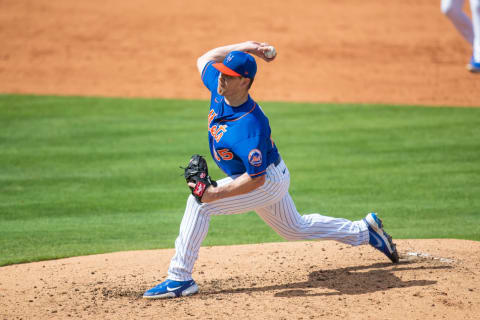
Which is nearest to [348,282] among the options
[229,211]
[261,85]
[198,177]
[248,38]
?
[229,211]

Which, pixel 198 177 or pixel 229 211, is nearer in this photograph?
pixel 198 177

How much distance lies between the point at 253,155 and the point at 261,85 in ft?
33.1

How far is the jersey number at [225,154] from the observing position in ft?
14.8

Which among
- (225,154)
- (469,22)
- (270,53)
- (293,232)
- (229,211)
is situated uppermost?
(469,22)

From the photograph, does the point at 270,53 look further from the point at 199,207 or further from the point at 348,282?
the point at 348,282

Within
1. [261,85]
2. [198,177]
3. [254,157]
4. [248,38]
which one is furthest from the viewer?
[248,38]

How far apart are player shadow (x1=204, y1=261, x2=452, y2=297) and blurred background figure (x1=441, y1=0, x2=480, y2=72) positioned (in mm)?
1670

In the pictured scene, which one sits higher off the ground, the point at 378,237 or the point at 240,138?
the point at 240,138

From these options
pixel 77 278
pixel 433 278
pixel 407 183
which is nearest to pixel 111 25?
pixel 407 183

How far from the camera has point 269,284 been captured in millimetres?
4996

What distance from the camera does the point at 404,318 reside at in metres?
4.17

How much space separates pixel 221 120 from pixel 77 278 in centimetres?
186

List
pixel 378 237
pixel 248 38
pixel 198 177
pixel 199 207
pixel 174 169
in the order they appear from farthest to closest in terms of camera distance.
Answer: pixel 248 38
pixel 174 169
pixel 378 237
pixel 199 207
pixel 198 177

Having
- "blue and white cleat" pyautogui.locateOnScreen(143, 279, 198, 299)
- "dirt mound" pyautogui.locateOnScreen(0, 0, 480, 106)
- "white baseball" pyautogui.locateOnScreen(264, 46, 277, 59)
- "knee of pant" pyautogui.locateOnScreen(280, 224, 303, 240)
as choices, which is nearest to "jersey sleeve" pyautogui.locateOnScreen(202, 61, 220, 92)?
"white baseball" pyautogui.locateOnScreen(264, 46, 277, 59)
